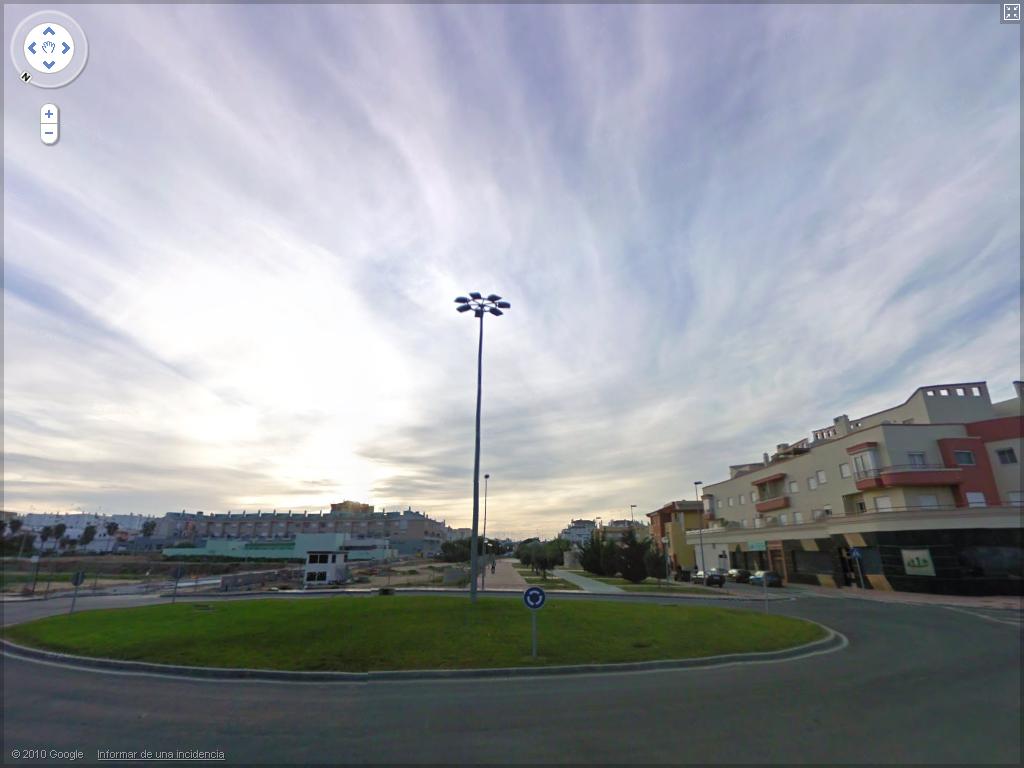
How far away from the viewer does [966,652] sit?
14.1 meters

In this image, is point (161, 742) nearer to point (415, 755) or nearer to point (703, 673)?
point (415, 755)

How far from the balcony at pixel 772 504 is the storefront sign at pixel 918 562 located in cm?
1629

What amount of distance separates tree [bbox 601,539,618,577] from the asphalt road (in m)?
42.4

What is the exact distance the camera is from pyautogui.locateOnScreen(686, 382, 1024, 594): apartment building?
3284 centimetres

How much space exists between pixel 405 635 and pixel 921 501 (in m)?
39.7

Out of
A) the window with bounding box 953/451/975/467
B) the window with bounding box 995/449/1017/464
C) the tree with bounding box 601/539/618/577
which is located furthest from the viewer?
the tree with bounding box 601/539/618/577

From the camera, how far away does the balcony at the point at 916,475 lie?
3631 centimetres

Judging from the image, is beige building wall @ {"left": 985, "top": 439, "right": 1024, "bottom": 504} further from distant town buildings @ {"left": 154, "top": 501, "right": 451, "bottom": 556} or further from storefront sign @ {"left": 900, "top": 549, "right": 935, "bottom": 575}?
distant town buildings @ {"left": 154, "top": 501, "right": 451, "bottom": 556}

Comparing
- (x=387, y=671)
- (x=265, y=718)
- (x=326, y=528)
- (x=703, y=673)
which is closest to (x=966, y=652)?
(x=703, y=673)

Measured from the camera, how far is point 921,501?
36.8m

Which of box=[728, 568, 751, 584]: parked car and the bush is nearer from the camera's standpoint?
the bush

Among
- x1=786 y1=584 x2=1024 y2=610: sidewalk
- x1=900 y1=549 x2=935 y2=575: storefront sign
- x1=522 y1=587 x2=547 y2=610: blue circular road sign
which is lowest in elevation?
x1=786 y1=584 x2=1024 y2=610: sidewalk

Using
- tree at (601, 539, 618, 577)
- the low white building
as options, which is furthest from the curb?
tree at (601, 539, 618, 577)

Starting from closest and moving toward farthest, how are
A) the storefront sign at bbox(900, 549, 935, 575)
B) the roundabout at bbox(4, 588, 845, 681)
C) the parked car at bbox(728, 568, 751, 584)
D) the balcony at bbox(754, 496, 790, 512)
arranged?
the roundabout at bbox(4, 588, 845, 681) < the storefront sign at bbox(900, 549, 935, 575) < the balcony at bbox(754, 496, 790, 512) < the parked car at bbox(728, 568, 751, 584)
